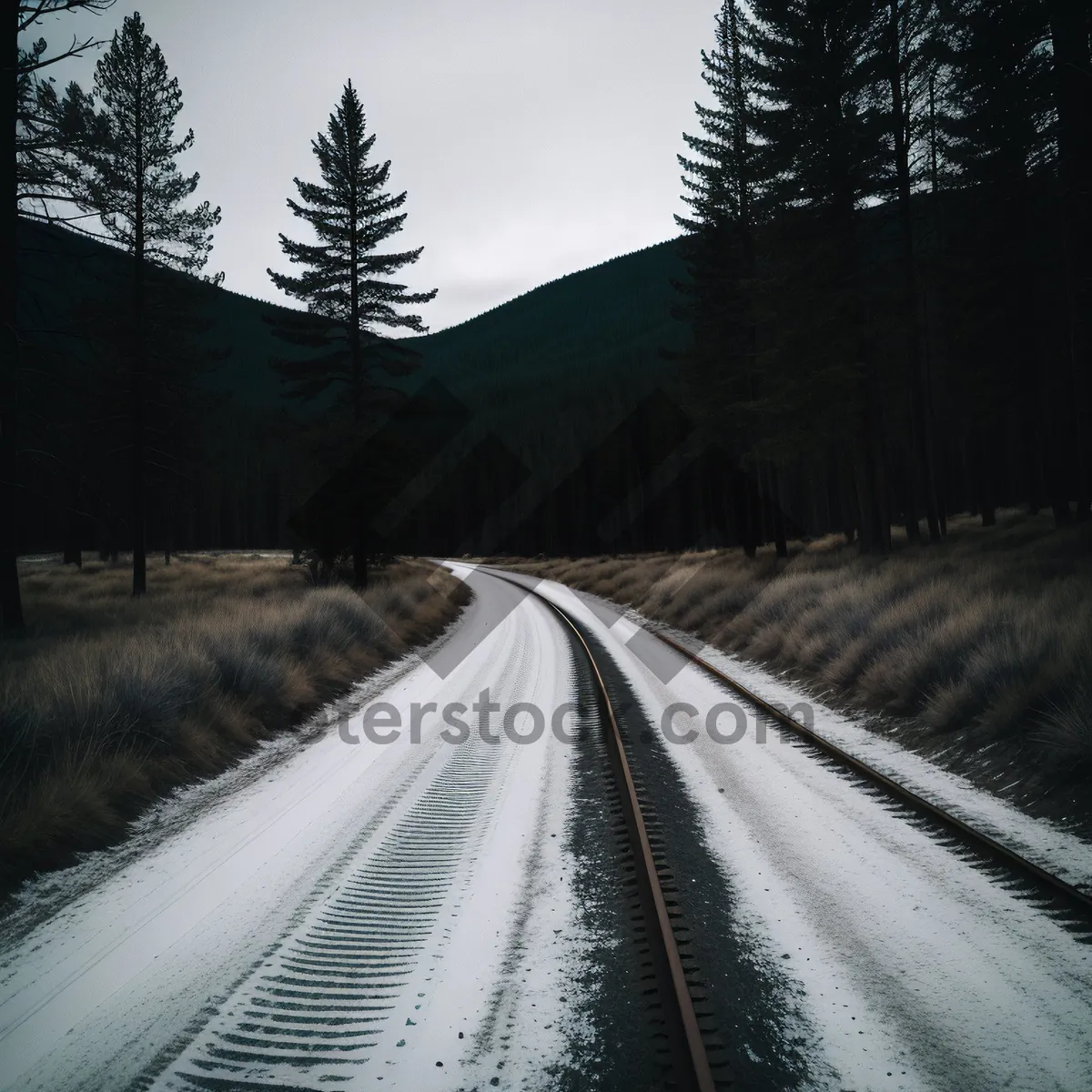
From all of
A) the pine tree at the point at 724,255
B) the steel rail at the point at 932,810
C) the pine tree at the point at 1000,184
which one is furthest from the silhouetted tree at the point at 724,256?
the steel rail at the point at 932,810

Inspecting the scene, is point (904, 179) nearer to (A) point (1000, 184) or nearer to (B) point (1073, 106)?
(A) point (1000, 184)

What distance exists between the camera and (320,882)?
4586 mm

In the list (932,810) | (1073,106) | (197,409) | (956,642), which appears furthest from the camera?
(197,409)

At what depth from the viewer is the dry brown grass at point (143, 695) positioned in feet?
17.9

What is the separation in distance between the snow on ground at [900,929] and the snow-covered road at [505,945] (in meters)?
0.02

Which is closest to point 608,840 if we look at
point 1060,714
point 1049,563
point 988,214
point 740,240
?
point 1060,714

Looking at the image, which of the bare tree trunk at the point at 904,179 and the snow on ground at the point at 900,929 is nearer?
the snow on ground at the point at 900,929

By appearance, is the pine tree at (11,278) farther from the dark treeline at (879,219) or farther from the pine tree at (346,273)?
the dark treeline at (879,219)

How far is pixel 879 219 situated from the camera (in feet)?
63.8

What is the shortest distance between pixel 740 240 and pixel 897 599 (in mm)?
17283

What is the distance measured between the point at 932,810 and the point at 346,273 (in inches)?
942

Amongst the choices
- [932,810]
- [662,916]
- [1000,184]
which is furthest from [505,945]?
[1000,184]

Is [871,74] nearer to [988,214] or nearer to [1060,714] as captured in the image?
[988,214]

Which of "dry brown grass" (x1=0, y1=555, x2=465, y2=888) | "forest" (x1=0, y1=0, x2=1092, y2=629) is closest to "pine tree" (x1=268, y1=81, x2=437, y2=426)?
"forest" (x1=0, y1=0, x2=1092, y2=629)
